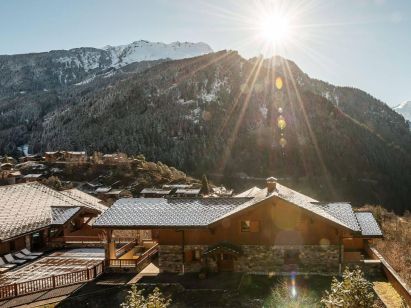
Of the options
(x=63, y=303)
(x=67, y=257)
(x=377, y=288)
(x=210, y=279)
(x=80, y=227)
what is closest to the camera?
(x=63, y=303)

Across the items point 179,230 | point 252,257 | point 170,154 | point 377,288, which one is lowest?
point 377,288

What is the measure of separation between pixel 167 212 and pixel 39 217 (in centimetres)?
1428

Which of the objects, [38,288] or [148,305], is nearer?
[148,305]

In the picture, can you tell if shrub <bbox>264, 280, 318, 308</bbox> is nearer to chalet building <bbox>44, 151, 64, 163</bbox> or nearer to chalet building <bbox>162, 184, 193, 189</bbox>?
chalet building <bbox>162, 184, 193, 189</bbox>

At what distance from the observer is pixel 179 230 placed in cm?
2845

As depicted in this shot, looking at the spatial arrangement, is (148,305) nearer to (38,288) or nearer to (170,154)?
(38,288)

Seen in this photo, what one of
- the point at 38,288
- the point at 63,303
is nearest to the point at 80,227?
the point at 38,288

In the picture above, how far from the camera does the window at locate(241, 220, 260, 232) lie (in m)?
Answer: 28.4

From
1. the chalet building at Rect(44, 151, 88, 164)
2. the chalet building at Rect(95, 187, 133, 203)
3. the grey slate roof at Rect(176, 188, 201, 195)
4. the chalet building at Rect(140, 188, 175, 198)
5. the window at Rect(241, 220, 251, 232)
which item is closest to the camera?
the window at Rect(241, 220, 251, 232)

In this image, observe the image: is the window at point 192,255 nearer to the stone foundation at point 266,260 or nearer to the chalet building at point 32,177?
the stone foundation at point 266,260

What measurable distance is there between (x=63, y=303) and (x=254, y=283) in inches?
474

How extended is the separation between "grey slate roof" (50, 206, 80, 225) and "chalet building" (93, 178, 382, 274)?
9.48 m

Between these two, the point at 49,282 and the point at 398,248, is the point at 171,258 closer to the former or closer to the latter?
the point at 49,282

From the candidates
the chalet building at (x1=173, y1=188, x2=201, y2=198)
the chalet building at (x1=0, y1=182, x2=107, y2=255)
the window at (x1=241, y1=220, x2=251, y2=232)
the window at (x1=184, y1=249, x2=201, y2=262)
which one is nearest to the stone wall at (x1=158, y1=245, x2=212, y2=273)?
the window at (x1=184, y1=249, x2=201, y2=262)
